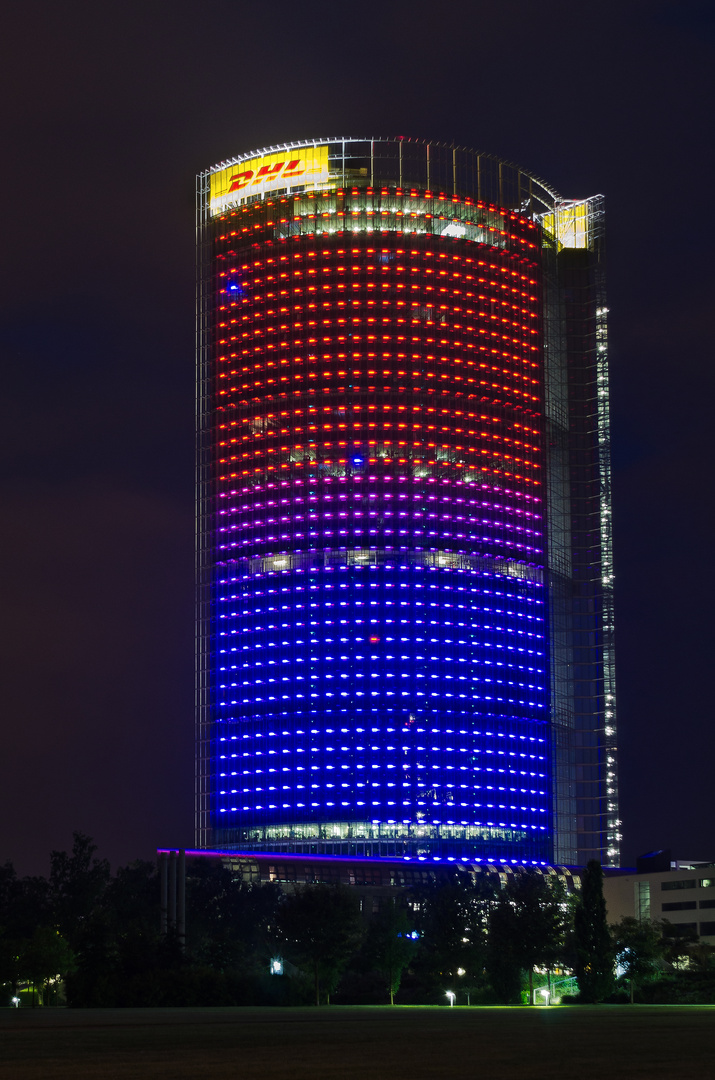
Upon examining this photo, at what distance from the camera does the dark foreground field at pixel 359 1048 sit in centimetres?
4578

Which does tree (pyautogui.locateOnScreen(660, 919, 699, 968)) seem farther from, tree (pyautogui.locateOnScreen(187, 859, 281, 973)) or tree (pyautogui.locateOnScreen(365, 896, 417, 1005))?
tree (pyautogui.locateOnScreen(187, 859, 281, 973))

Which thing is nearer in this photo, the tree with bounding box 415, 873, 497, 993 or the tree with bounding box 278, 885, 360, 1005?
the tree with bounding box 278, 885, 360, 1005

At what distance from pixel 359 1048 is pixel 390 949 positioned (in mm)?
84246

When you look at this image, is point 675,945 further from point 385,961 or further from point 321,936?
point 321,936

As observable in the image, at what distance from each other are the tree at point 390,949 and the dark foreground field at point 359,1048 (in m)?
54.0

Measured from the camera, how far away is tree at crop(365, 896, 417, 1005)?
138m

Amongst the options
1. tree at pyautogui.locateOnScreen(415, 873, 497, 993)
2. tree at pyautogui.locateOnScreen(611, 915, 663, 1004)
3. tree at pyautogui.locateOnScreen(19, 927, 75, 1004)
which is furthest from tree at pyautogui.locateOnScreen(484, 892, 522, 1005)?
tree at pyautogui.locateOnScreen(19, 927, 75, 1004)

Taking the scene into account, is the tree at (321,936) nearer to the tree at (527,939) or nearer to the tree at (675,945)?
the tree at (527,939)

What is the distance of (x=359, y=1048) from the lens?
56.7 m

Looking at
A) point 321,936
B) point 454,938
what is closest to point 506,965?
point 454,938

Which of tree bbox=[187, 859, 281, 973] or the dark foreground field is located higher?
the dark foreground field

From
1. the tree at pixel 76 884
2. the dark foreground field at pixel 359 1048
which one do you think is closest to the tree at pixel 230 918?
the tree at pixel 76 884

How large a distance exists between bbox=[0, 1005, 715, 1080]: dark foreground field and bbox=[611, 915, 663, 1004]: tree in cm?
4858

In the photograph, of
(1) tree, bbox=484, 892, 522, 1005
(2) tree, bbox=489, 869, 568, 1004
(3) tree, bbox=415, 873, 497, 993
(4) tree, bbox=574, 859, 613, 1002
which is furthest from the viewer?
(3) tree, bbox=415, 873, 497, 993
